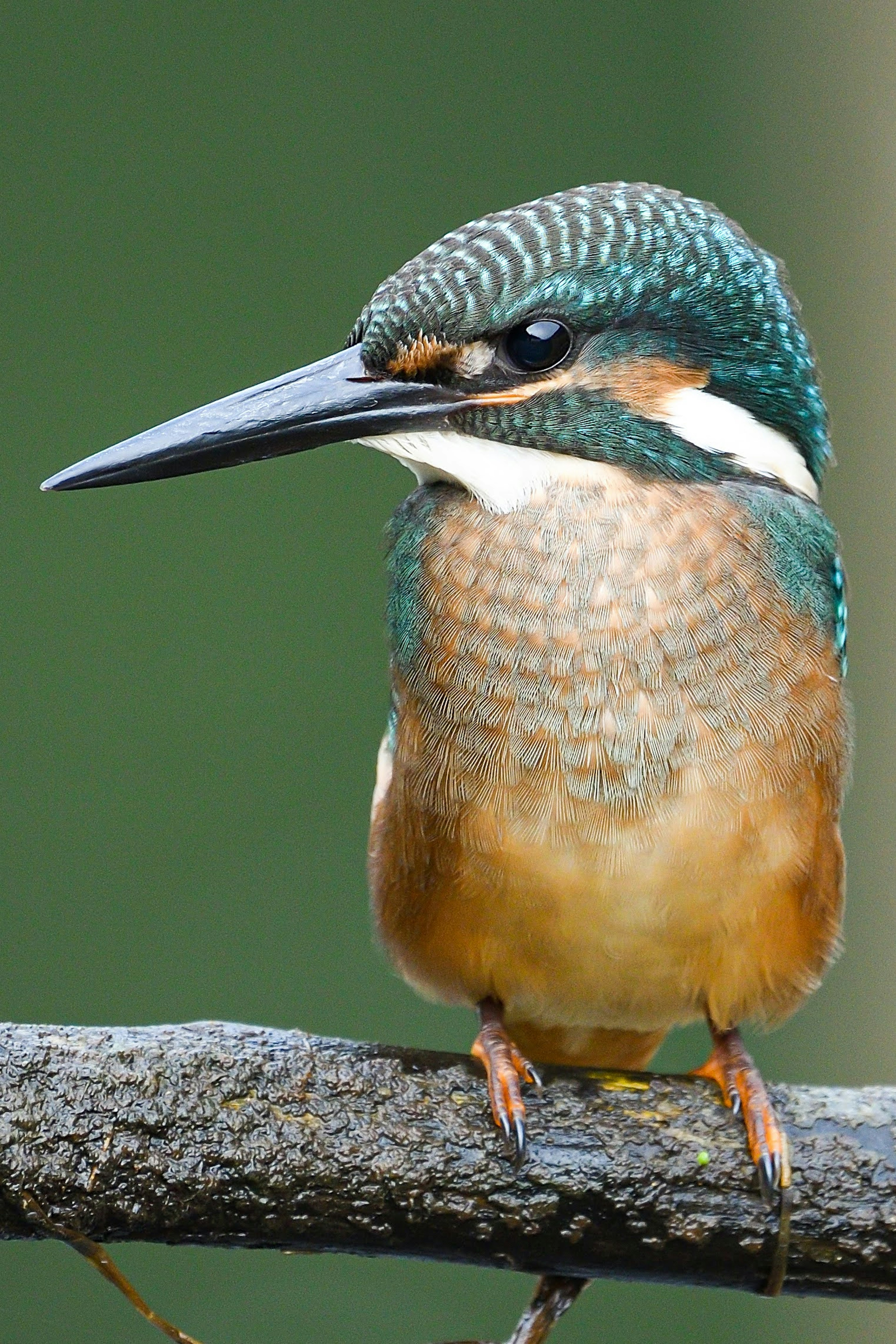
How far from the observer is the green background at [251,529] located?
3143mm

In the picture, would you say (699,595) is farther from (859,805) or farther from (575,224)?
(859,805)

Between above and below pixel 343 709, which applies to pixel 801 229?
above

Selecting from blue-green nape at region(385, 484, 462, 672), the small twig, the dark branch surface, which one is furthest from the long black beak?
the small twig

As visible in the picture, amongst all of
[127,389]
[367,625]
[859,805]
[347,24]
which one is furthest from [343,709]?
[347,24]

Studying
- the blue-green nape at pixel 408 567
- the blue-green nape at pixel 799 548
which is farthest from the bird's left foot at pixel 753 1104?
the blue-green nape at pixel 408 567

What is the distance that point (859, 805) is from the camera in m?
3.62

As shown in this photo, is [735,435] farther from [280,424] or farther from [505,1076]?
[505,1076]

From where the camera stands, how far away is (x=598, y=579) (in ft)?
4.84

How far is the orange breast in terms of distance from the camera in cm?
147

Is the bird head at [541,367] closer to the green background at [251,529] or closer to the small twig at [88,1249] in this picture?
the small twig at [88,1249]

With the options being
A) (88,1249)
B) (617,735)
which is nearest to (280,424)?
(617,735)

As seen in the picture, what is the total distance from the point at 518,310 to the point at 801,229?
250cm

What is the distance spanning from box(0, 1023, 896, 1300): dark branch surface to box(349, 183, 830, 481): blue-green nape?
0.66 meters

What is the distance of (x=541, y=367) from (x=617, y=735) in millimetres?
344
